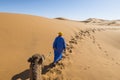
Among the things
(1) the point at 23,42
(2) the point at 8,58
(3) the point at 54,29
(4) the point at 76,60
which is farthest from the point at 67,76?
(3) the point at 54,29

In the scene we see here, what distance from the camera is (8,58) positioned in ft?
25.5

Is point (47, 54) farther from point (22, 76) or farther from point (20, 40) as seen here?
point (22, 76)

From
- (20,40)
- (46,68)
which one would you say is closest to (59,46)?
(46,68)

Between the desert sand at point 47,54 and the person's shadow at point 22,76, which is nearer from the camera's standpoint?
the person's shadow at point 22,76

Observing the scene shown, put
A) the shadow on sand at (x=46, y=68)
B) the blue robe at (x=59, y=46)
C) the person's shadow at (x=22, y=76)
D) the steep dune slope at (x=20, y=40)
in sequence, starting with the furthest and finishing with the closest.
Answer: the blue robe at (x=59, y=46), the steep dune slope at (x=20, y=40), the shadow on sand at (x=46, y=68), the person's shadow at (x=22, y=76)

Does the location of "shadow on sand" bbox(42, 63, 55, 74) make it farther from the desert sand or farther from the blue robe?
the blue robe

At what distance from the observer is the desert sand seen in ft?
22.7

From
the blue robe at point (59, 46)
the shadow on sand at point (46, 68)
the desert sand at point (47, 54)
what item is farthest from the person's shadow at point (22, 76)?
the blue robe at point (59, 46)

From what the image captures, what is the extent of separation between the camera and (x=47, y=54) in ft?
27.5

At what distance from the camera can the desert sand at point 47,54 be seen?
22.7 feet

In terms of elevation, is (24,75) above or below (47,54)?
below

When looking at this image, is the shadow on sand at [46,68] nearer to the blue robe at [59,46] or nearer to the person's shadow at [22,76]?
the blue robe at [59,46]

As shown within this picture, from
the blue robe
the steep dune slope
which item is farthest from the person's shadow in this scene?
the blue robe

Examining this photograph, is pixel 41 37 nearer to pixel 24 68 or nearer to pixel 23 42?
pixel 23 42
